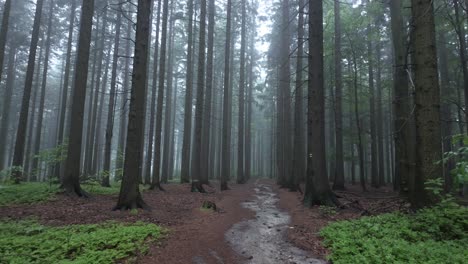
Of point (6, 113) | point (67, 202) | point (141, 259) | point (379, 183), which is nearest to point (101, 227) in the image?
point (141, 259)

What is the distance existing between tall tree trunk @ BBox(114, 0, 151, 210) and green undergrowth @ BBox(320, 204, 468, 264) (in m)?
6.27

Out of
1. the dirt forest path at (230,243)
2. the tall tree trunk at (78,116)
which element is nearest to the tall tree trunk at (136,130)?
the dirt forest path at (230,243)

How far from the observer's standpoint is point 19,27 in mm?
24703

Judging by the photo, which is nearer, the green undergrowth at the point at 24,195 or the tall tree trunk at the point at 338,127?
the green undergrowth at the point at 24,195

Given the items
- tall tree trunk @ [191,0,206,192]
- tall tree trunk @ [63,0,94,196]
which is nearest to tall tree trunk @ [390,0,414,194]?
tall tree trunk @ [191,0,206,192]

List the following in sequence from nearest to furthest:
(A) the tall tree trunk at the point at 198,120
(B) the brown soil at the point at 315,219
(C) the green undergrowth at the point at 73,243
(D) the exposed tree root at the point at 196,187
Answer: (C) the green undergrowth at the point at 73,243, (B) the brown soil at the point at 315,219, (D) the exposed tree root at the point at 196,187, (A) the tall tree trunk at the point at 198,120

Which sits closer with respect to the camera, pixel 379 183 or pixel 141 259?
pixel 141 259

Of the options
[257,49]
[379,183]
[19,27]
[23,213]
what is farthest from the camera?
[257,49]

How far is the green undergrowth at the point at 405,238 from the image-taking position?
14.5ft

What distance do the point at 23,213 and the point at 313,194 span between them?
9961mm

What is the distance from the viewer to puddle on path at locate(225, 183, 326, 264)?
17.3 ft

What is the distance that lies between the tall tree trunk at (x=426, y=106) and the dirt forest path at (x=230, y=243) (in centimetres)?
341

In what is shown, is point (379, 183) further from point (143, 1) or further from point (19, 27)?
point (19, 27)

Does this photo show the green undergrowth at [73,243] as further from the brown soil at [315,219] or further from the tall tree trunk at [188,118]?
the tall tree trunk at [188,118]
